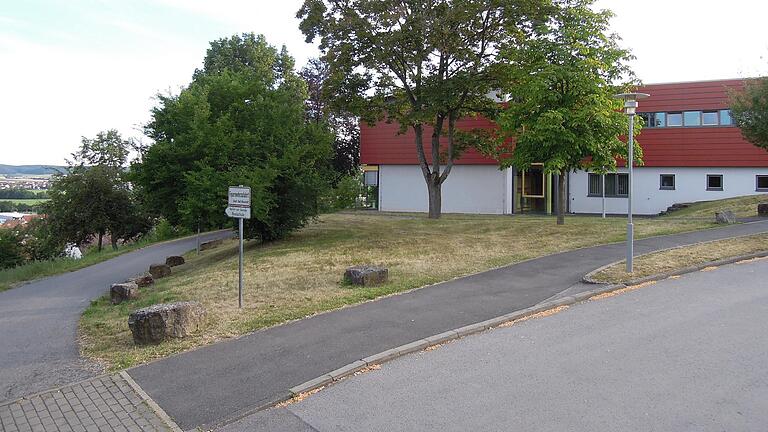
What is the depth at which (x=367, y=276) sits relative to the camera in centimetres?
1069

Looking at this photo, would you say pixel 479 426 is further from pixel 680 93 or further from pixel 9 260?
pixel 9 260

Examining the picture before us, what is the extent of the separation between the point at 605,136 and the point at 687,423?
1468cm

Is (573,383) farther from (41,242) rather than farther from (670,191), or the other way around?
(41,242)

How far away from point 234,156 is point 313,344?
1165 cm

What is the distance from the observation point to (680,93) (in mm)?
30562

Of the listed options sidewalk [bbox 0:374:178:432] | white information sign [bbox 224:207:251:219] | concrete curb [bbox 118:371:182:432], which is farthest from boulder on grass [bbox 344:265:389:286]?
sidewalk [bbox 0:374:178:432]

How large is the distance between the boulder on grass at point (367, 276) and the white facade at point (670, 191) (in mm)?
24758

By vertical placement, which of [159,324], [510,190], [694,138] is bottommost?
[159,324]

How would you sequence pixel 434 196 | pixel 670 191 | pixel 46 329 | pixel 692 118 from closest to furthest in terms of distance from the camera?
Result: pixel 46 329
pixel 434 196
pixel 692 118
pixel 670 191

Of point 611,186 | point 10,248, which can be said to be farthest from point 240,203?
point 10,248

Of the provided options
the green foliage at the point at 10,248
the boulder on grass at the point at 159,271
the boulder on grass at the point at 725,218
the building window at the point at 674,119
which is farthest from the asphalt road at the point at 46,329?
the building window at the point at 674,119

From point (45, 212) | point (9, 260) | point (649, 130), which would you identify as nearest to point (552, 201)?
point (649, 130)

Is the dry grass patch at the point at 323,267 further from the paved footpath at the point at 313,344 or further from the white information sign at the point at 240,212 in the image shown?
the white information sign at the point at 240,212

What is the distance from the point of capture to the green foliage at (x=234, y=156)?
54.9 feet
